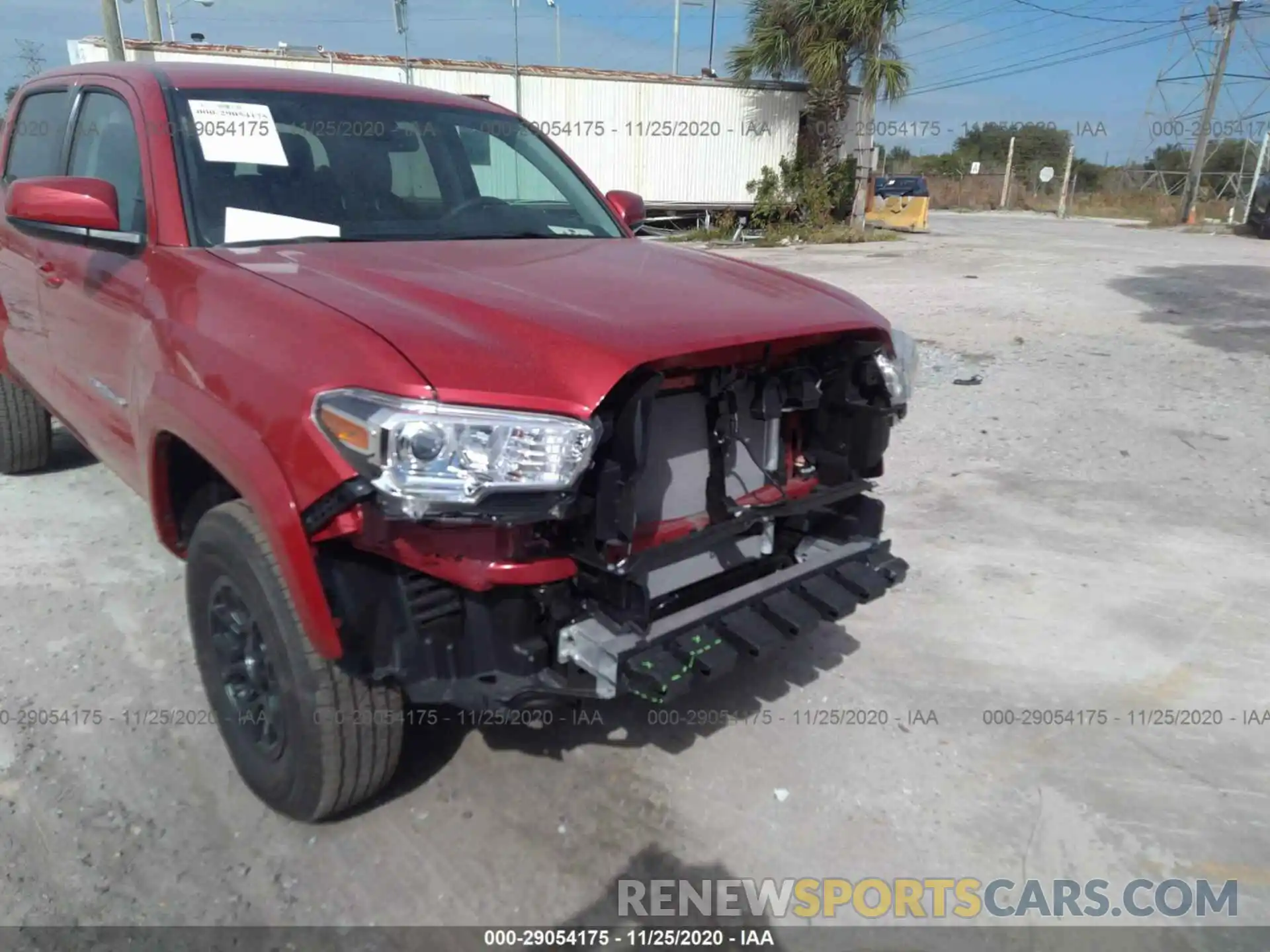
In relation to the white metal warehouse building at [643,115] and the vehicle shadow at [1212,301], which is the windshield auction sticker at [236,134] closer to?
the vehicle shadow at [1212,301]

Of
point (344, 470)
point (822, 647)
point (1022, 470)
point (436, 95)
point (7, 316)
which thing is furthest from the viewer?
point (1022, 470)

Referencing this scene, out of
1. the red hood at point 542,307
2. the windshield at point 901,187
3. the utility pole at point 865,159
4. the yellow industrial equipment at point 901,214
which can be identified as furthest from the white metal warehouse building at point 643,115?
the red hood at point 542,307

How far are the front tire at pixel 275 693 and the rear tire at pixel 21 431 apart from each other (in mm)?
2796

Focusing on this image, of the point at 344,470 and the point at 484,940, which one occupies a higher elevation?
the point at 344,470

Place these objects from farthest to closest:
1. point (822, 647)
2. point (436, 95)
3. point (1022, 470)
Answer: point (1022, 470)
point (436, 95)
point (822, 647)

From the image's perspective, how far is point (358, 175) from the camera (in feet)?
10.2

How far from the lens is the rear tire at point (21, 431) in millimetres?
4617

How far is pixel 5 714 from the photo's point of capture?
2.94 meters

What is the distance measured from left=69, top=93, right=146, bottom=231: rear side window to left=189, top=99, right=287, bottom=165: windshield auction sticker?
0.74 ft

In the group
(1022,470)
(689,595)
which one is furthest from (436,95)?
(1022,470)

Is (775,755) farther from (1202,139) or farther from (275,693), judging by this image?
(1202,139)

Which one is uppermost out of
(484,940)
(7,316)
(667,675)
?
(7,316)

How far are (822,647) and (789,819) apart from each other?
972mm

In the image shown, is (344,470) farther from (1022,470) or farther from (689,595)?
(1022,470)
